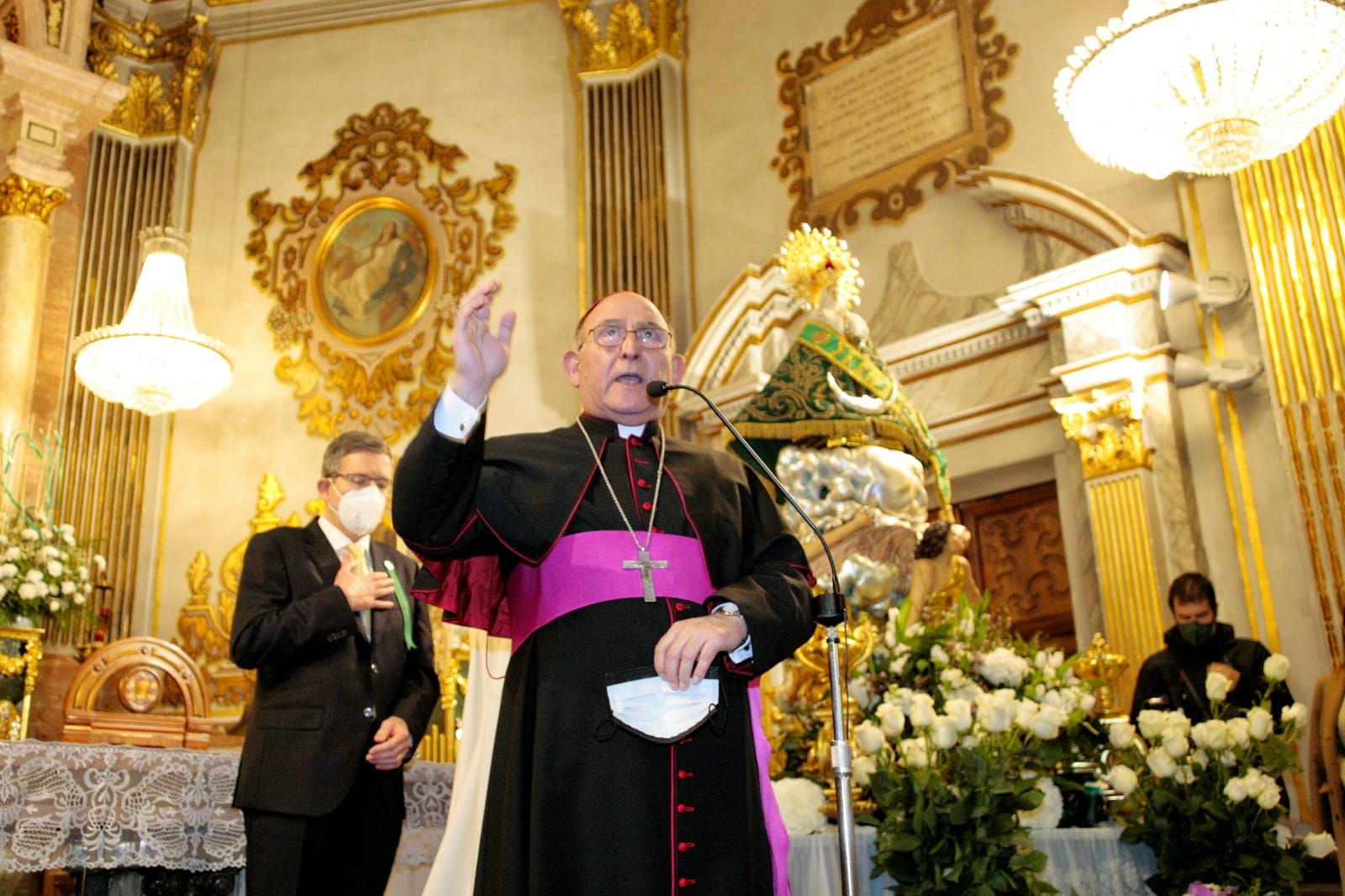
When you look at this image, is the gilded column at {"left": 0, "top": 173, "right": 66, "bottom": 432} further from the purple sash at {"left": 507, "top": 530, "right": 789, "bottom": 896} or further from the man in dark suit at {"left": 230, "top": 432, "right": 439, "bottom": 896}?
the purple sash at {"left": 507, "top": 530, "right": 789, "bottom": 896}

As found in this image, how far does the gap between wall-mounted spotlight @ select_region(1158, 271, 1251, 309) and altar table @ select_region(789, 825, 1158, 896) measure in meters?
3.59

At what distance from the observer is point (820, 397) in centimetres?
438

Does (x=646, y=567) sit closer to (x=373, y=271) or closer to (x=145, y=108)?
(x=373, y=271)

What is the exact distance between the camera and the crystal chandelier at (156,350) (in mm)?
7305

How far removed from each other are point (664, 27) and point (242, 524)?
4.72 metres

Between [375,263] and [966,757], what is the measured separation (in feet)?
25.0

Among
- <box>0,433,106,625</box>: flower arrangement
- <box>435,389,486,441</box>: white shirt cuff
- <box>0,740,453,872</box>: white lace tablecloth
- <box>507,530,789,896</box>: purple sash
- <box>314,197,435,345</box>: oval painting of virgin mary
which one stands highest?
<box>314,197,435,345</box>: oval painting of virgin mary

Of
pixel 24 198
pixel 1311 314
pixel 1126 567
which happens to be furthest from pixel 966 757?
pixel 24 198

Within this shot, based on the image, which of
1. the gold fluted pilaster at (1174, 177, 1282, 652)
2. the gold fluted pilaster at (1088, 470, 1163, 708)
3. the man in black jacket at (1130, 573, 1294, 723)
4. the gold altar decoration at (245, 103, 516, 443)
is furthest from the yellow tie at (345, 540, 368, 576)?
the gold altar decoration at (245, 103, 516, 443)

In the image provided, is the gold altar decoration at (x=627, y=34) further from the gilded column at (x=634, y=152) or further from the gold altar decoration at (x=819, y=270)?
the gold altar decoration at (x=819, y=270)

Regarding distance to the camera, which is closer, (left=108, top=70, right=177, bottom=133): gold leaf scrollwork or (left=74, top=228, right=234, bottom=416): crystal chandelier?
(left=74, top=228, right=234, bottom=416): crystal chandelier

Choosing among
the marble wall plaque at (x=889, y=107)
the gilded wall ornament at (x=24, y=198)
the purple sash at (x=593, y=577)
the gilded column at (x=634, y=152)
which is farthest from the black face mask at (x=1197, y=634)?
the gilded wall ornament at (x=24, y=198)

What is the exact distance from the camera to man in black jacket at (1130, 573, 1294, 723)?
4426 mm

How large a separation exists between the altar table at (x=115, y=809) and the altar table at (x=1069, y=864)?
147 centimetres
